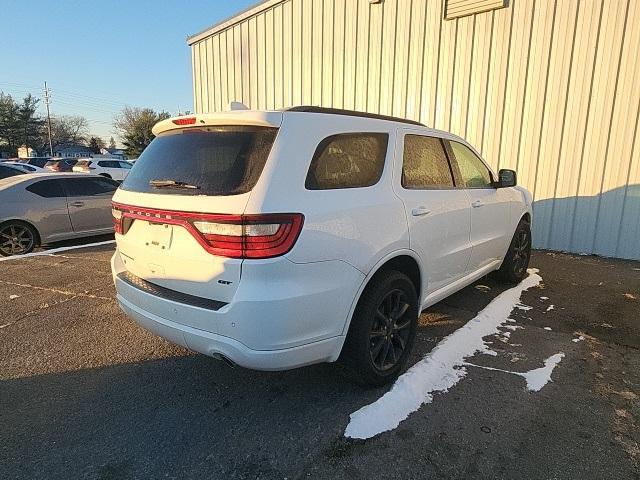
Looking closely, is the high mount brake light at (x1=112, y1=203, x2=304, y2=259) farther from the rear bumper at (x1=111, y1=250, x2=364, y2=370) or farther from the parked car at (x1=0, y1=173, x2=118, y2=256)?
the parked car at (x1=0, y1=173, x2=118, y2=256)

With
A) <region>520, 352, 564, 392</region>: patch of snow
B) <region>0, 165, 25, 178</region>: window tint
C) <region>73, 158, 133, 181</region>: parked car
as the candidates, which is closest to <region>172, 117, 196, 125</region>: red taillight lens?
<region>520, 352, 564, 392</region>: patch of snow

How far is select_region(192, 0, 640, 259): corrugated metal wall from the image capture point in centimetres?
657

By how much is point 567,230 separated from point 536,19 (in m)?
3.65

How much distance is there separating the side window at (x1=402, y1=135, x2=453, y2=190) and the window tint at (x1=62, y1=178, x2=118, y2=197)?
6.95 meters

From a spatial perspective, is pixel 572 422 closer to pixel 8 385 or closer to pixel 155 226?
pixel 155 226

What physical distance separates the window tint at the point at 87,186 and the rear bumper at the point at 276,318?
6486mm

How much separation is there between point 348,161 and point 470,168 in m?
2.00

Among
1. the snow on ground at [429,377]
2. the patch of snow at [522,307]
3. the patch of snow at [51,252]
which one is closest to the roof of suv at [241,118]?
the snow on ground at [429,377]

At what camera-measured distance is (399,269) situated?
2.99m

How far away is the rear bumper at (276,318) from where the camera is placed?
82.7 inches

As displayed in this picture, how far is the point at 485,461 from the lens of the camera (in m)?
2.20

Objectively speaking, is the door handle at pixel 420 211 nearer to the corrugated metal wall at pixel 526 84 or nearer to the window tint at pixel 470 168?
the window tint at pixel 470 168

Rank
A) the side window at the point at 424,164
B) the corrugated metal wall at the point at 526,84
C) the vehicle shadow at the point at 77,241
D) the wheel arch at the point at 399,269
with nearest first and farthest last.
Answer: the wheel arch at the point at 399,269 → the side window at the point at 424,164 → the corrugated metal wall at the point at 526,84 → the vehicle shadow at the point at 77,241

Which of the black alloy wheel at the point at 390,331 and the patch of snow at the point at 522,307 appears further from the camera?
the patch of snow at the point at 522,307
